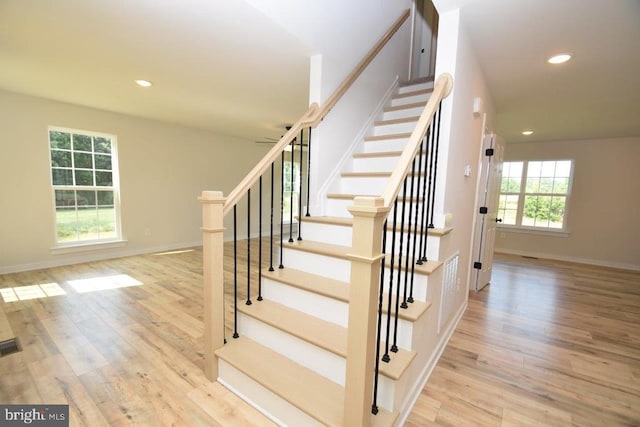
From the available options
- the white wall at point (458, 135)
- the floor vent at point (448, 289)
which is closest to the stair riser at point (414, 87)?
the white wall at point (458, 135)

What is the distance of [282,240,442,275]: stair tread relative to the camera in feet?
5.60

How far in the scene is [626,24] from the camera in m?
1.84

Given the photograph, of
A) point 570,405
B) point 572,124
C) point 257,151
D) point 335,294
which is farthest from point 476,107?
point 257,151

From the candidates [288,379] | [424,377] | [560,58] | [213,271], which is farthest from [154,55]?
[560,58]

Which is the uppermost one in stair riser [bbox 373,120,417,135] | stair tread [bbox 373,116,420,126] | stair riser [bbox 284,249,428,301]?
stair tread [bbox 373,116,420,126]

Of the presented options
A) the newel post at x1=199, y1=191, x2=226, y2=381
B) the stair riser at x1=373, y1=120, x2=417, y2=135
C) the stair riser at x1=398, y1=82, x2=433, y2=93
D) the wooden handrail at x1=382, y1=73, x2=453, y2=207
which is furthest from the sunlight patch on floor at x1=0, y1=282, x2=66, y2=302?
the stair riser at x1=398, y1=82, x2=433, y2=93

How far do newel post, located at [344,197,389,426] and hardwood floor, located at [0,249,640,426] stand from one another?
58cm

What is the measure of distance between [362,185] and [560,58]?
1.87m

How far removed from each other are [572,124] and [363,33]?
3721 mm

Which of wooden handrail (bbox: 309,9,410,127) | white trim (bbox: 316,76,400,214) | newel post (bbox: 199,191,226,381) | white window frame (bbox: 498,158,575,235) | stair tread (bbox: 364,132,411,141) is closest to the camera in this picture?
newel post (bbox: 199,191,226,381)

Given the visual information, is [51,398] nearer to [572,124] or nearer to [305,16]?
[305,16]

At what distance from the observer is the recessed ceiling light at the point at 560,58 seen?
226cm

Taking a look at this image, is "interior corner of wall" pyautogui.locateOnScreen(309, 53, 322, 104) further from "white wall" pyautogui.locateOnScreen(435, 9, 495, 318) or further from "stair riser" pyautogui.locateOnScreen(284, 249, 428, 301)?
"stair riser" pyautogui.locateOnScreen(284, 249, 428, 301)

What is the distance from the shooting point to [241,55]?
2453mm
